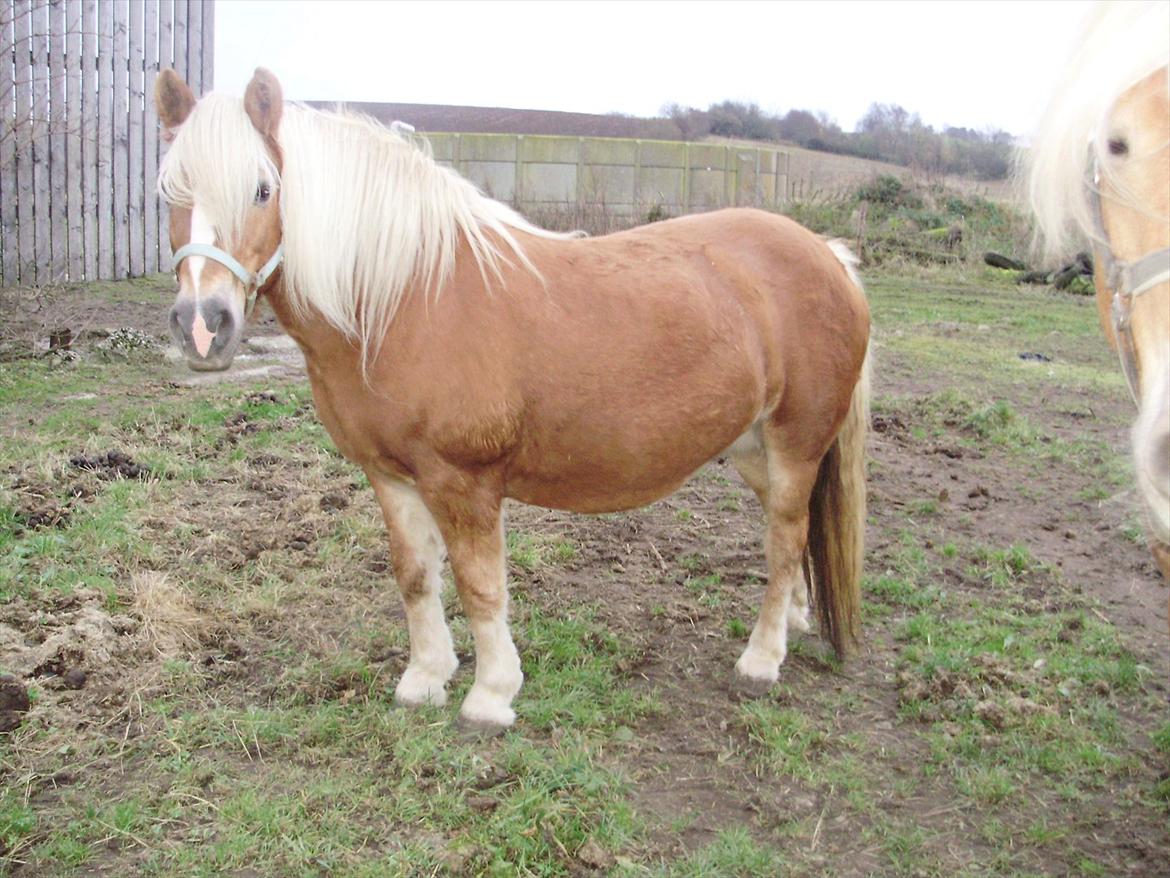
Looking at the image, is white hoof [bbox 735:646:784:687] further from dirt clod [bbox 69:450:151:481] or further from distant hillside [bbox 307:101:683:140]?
distant hillside [bbox 307:101:683:140]

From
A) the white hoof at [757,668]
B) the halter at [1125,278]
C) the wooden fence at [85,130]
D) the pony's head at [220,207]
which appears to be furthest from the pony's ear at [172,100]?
the wooden fence at [85,130]

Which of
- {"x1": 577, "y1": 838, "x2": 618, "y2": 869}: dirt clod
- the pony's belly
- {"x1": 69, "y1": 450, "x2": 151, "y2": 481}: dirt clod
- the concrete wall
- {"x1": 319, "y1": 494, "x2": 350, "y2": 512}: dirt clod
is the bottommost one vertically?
{"x1": 577, "y1": 838, "x2": 618, "y2": 869}: dirt clod

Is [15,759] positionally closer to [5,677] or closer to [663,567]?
[5,677]

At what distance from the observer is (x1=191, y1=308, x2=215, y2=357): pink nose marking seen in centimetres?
250

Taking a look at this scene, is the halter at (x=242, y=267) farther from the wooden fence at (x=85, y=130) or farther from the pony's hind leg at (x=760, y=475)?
the wooden fence at (x=85, y=130)

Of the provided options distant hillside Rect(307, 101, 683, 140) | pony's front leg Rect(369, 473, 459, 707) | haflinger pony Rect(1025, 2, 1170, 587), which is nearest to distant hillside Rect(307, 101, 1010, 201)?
distant hillside Rect(307, 101, 683, 140)

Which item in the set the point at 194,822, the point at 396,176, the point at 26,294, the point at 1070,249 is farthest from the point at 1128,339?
the point at 26,294

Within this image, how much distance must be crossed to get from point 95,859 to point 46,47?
→ 28.8 feet

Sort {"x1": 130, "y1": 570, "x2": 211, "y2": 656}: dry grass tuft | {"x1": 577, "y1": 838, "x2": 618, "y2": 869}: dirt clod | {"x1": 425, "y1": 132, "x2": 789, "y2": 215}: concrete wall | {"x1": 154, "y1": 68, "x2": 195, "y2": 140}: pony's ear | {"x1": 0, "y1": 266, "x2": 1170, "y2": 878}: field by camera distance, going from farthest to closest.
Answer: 1. {"x1": 425, "y1": 132, "x2": 789, "y2": 215}: concrete wall
2. {"x1": 130, "y1": 570, "x2": 211, "y2": 656}: dry grass tuft
3. {"x1": 154, "y1": 68, "x2": 195, "y2": 140}: pony's ear
4. {"x1": 0, "y1": 266, "x2": 1170, "y2": 878}: field
5. {"x1": 577, "y1": 838, "x2": 618, "y2": 869}: dirt clod

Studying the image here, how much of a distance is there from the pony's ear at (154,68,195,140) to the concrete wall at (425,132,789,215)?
39.9 feet

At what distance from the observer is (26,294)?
7.55 m

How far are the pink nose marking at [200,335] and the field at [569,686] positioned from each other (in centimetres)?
123

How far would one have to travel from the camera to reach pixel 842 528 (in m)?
3.61

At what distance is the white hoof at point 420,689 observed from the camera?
3197mm
